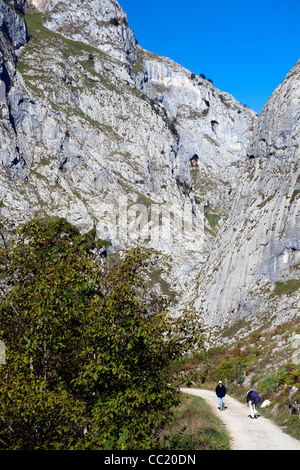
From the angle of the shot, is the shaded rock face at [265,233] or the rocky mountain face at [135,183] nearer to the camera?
the shaded rock face at [265,233]

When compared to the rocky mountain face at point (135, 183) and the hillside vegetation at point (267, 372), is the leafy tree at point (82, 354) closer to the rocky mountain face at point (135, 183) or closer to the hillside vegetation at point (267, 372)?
the hillside vegetation at point (267, 372)

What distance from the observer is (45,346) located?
362 inches

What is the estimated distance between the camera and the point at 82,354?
9.01m

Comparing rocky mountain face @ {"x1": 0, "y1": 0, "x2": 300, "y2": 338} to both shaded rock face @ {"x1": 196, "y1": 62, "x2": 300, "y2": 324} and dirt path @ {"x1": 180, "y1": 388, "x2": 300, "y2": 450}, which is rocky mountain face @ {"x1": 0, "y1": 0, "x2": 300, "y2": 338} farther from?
dirt path @ {"x1": 180, "y1": 388, "x2": 300, "y2": 450}

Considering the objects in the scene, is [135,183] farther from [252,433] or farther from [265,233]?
[252,433]

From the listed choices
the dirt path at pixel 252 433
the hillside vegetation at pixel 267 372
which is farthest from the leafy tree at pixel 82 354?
the dirt path at pixel 252 433

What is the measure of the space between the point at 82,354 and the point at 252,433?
40.6 ft

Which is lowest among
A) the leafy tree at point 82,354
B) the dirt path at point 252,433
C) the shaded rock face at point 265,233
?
the dirt path at point 252,433

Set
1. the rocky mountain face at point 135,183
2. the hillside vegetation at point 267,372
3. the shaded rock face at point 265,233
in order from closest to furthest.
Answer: the hillside vegetation at point 267,372, the shaded rock face at point 265,233, the rocky mountain face at point 135,183

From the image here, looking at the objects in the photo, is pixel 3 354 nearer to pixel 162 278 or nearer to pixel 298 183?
pixel 298 183

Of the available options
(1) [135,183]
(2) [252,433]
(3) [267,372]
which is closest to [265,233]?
(3) [267,372]

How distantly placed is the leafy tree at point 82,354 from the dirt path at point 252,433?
285 inches

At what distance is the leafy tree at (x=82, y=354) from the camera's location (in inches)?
324

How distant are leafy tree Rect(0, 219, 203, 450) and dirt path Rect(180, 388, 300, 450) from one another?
724 cm
